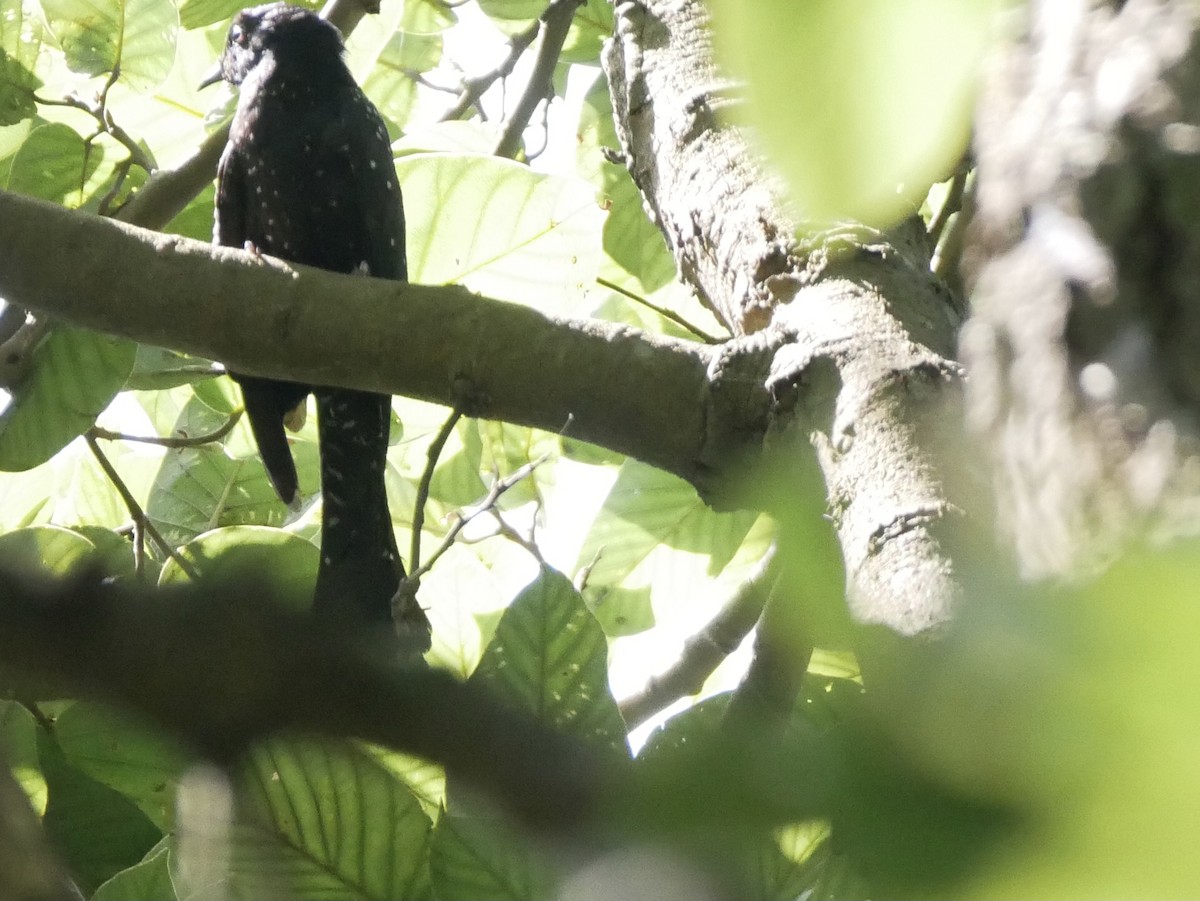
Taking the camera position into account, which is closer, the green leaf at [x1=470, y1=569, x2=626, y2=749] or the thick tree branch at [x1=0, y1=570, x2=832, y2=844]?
the thick tree branch at [x1=0, y1=570, x2=832, y2=844]

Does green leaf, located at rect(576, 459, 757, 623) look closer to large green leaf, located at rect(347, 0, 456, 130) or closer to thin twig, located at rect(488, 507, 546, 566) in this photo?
thin twig, located at rect(488, 507, 546, 566)

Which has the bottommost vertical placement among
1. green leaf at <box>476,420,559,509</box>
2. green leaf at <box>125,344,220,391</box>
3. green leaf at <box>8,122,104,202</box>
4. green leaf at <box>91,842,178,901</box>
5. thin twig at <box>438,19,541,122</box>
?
green leaf at <box>91,842,178,901</box>

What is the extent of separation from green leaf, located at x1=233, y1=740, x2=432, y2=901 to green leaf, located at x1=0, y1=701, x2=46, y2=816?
0.39 m

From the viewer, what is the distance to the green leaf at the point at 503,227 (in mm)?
1750

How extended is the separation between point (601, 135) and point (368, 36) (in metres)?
0.61

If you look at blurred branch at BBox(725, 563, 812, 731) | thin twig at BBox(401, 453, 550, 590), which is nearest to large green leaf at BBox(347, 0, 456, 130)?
thin twig at BBox(401, 453, 550, 590)

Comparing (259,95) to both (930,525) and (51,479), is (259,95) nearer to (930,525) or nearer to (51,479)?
(51,479)

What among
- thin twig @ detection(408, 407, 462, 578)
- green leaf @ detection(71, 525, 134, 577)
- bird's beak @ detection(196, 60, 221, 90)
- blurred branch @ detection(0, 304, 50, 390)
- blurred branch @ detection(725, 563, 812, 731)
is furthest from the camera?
bird's beak @ detection(196, 60, 221, 90)

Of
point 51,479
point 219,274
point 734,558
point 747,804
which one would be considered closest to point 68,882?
point 747,804

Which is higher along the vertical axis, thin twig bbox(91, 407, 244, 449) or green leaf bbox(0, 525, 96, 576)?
thin twig bbox(91, 407, 244, 449)

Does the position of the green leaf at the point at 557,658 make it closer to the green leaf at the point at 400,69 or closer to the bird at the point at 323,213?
the bird at the point at 323,213

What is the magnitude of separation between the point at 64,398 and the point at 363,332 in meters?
0.70

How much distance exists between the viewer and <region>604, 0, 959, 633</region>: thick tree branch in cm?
87

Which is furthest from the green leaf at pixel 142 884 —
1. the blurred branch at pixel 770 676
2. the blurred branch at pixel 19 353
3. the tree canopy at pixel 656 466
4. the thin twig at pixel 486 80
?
the thin twig at pixel 486 80
